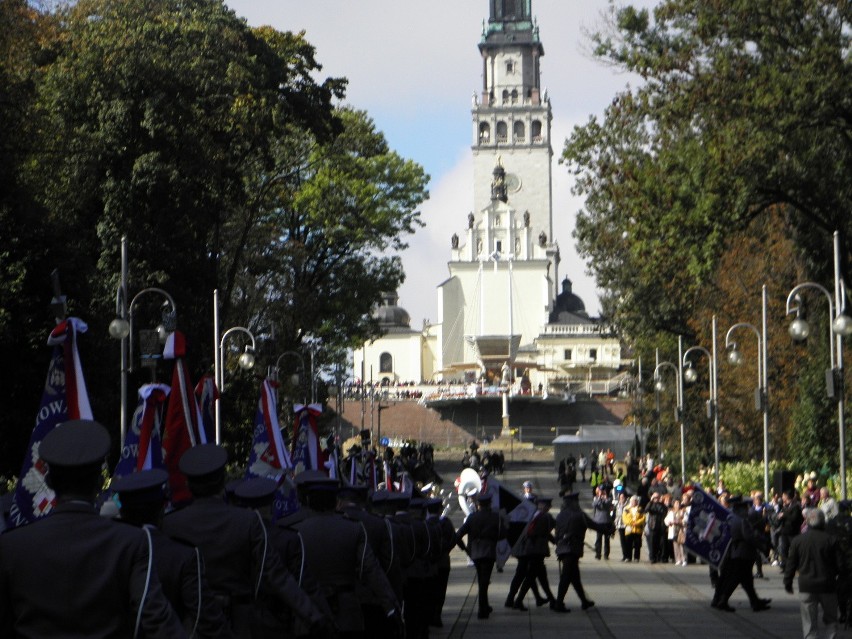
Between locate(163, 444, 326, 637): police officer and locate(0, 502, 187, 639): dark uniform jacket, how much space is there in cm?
252

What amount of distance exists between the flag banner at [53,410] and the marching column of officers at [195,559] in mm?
1017

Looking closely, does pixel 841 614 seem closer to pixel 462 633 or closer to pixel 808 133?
pixel 462 633

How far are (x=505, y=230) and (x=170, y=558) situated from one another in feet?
528

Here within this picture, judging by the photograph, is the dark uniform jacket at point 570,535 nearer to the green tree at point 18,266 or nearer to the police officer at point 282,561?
the police officer at point 282,561

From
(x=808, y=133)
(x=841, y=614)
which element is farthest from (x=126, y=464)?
(x=808, y=133)

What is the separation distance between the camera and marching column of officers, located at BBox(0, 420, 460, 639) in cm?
623

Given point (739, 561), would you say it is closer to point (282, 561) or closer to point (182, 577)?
point (282, 561)

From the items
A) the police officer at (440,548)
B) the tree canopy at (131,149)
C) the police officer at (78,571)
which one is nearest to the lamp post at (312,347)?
the tree canopy at (131,149)

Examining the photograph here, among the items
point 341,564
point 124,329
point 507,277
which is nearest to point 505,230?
point 507,277

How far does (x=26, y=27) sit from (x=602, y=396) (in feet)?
313

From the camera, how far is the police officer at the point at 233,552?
891 cm

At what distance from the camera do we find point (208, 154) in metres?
42.8

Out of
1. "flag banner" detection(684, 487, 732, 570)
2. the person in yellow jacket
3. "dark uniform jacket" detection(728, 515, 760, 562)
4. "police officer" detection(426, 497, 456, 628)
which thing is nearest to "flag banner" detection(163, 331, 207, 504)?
"police officer" detection(426, 497, 456, 628)

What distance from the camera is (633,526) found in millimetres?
36344
